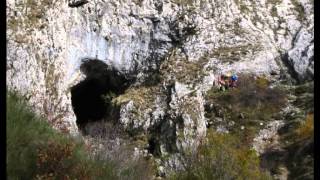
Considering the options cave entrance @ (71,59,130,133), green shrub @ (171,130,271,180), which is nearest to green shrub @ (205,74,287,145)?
cave entrance @ (71,59,130,133)

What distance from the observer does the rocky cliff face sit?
93.5 ft

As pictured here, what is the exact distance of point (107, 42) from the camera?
32.6 m

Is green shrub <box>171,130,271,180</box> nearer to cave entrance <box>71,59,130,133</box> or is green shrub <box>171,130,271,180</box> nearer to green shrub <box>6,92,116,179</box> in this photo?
green shrub <box>6,92,116,179</box>

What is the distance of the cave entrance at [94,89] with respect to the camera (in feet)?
107

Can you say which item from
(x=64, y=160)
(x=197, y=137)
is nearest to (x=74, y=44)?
(x=197, y=137)

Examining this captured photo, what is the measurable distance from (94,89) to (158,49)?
450 cm

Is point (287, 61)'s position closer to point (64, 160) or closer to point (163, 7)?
point (163, 7)

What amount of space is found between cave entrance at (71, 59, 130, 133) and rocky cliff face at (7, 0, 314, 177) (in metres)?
0.43

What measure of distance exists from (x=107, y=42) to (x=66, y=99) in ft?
14.6

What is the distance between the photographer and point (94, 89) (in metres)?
34.8

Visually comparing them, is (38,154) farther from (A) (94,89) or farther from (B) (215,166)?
(A) (94,89)

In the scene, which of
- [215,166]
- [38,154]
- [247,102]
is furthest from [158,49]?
[38,154]

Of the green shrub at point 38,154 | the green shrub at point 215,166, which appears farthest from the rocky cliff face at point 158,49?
the green shrub at point 38,154

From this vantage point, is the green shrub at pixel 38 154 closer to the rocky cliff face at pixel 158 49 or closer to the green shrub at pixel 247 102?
the rocky cliff face at pixel 158 49
